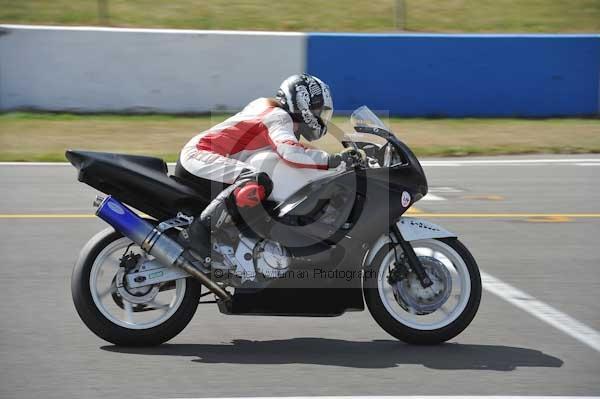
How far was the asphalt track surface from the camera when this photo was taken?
17.0 feet

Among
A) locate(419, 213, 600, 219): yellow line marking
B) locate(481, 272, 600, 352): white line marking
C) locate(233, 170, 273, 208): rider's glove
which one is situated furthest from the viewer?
locate(419, 213, 600, 219): yellow line marking

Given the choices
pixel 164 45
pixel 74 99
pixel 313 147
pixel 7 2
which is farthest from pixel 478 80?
pixel 313 147

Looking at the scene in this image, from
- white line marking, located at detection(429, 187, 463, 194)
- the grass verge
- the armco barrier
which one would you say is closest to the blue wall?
the armco barrier

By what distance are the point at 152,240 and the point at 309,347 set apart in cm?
109

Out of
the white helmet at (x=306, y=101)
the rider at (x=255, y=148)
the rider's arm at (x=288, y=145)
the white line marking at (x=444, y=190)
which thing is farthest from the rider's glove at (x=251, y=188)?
the white line marking at (x=444, y=190)

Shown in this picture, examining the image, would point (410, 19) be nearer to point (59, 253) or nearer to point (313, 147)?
point (59, 253)

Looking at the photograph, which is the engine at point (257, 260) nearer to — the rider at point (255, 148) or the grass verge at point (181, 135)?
the rider at point (255, 148)

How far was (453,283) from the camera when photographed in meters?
5.79

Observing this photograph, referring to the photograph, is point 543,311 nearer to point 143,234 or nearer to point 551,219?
point 143,234

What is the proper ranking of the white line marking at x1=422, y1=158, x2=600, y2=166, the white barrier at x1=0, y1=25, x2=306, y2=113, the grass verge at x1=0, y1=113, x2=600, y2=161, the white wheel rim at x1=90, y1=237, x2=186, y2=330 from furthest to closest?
the white barrier at x1=0, y1=25, x2=306, y2=113, the grass verge at x1=0, y1=113, x2=600, y2=161, the white line marking at x1=422, y1=158, x2=600, y2=166, the white wheel rim at x1=90, y1=237, x2=186, y2=330

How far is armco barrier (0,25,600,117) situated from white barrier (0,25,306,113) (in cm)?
1

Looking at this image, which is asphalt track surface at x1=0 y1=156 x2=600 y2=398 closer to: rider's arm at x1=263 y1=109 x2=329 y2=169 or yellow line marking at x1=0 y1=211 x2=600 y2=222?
yellow line marking at x1=0 y1=211 x2=600 y2=222

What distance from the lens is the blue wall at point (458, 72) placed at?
15.3 m

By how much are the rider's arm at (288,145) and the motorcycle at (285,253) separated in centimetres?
9
